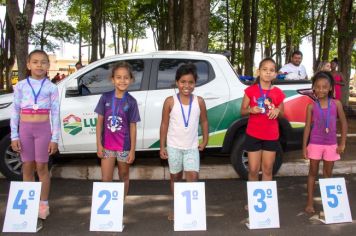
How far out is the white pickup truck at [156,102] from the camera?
6.24 meters

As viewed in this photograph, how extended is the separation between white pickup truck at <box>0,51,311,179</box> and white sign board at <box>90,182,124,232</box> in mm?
1906

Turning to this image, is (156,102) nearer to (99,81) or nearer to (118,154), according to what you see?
(99,81)

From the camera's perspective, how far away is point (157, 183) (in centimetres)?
668

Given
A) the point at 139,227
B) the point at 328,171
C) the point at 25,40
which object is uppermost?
the point at 25,40

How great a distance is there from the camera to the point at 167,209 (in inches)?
212

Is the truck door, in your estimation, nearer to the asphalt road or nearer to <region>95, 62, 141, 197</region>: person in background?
the asphalt road

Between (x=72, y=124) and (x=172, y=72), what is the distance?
63.1 inches

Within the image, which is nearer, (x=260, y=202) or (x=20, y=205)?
(x=20, y=205)

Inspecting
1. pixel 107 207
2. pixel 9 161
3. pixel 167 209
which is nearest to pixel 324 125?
pixel 167 209

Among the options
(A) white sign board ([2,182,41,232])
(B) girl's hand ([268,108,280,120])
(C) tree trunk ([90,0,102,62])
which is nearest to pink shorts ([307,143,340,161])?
(B) girl's hand ([268,108,280,120])

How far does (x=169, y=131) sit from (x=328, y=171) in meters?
1.89

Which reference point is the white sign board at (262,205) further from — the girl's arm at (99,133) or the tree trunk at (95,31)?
the tree trunk at (95,31)

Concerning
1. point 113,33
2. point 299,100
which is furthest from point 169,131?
point 113,33

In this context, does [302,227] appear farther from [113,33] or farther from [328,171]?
[113,33]
